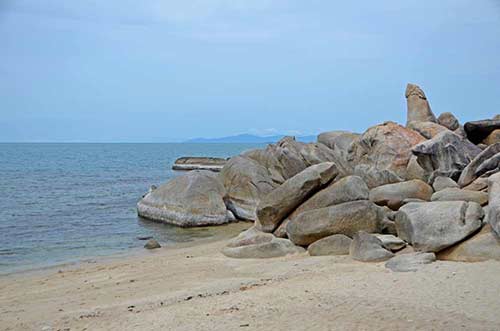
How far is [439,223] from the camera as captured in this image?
11719mm

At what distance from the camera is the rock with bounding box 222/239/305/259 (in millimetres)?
14008

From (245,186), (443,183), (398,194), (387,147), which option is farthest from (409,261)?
(245,186)

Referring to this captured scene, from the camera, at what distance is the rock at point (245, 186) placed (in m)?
22.5

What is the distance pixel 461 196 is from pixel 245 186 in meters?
10.8

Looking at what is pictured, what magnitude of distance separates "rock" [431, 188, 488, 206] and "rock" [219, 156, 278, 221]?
9.40 m

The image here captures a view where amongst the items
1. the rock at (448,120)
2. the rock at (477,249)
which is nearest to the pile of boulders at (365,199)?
the rock at (477,249)

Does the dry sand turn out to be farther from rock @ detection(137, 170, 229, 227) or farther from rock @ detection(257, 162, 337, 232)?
rock @ detection(137, 170, 229, 227)

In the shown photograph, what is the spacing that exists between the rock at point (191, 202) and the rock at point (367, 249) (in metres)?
9.59

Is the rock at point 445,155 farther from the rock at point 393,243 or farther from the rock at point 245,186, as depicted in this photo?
the rock at point 245,186

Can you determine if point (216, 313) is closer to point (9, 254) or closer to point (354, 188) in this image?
point (354, 188)

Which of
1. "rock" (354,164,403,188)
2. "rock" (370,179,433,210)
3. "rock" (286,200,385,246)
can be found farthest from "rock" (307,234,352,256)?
"rock" (354,164,403,188)

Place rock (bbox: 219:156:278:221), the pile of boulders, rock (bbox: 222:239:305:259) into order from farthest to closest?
1. rock (bbox: 219:156:278:221)
2. rock (bbox: 222:239:305:259)
3. the pile of boulders

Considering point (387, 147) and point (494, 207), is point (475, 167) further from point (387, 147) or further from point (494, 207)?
point (387, 147)

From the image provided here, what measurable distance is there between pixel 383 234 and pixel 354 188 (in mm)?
1734
